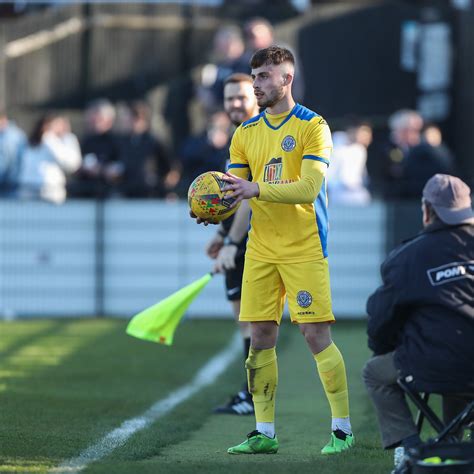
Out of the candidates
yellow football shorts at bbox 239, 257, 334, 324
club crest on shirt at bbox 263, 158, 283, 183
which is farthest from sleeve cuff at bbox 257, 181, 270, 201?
yellow football shorts at bbox 239, 257, 334, 324

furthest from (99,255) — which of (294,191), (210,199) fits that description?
(294,191)

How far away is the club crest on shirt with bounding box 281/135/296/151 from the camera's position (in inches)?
277

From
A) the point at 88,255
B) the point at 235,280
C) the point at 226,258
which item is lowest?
the point at 88,255

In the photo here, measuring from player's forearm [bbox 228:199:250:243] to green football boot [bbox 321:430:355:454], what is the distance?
1682 mm

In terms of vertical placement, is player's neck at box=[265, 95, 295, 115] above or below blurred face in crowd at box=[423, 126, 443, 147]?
above

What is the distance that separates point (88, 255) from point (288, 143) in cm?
913

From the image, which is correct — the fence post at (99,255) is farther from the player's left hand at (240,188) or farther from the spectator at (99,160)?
the player's left hand at (240,188)

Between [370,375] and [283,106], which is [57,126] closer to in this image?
[283,106]

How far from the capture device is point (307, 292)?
7.06 meters

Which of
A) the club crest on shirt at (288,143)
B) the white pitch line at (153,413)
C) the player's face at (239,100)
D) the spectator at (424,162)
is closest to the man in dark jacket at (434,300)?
the club crest on shirt at (288,143)

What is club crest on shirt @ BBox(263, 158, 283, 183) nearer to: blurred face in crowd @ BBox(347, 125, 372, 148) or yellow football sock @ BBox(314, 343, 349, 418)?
yellow football sock @ BBox(314, 343, 349, 418)

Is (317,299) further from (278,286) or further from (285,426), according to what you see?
(285,426)

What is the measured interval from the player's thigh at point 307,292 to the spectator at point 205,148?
21.6 ft

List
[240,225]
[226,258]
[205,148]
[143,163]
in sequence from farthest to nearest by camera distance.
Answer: [143,163] → [205,148] → [240,225] → [226,258]
